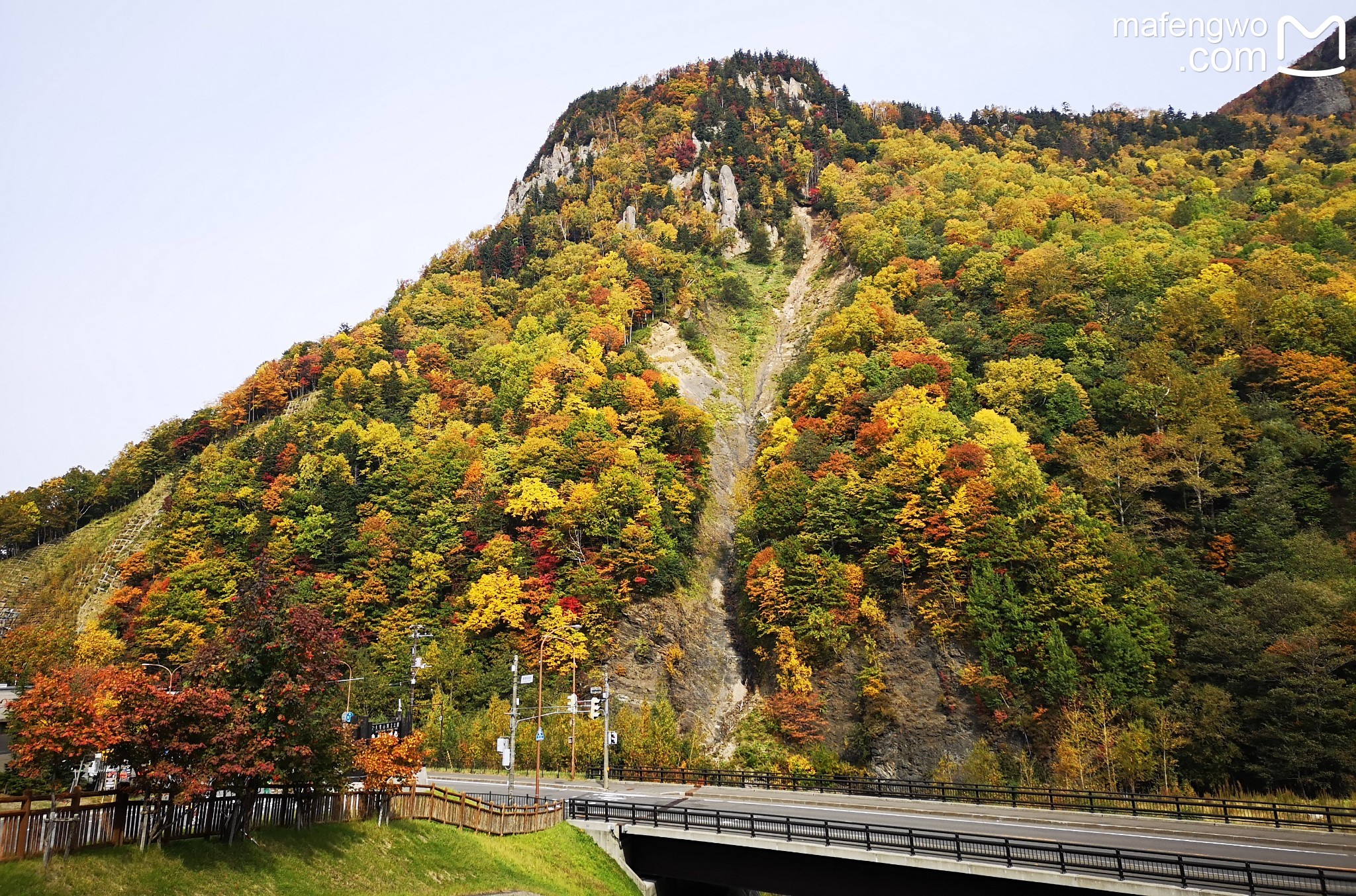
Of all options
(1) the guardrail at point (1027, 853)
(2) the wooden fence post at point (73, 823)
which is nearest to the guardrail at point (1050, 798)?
(1) the guardrail at point (1027, 853)

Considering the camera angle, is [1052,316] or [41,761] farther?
[1052,316]

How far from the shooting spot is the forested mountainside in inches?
2037

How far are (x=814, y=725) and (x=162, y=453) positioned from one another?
101 meters

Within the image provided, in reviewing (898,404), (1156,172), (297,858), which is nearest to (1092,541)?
(898,404)

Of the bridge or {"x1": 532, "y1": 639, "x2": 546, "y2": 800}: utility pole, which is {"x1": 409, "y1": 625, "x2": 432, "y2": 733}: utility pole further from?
the bridge

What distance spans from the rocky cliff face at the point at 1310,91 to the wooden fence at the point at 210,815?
691 ft

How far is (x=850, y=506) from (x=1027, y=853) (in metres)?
45.0

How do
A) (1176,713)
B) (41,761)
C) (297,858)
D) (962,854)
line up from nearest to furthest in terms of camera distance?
(41,761), (297,858), (962,854), (1176,713)

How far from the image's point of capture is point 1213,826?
3116 centimetres

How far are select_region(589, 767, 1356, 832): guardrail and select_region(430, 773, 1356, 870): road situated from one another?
54 centimetres

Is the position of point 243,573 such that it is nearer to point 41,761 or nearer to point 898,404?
point 898,404

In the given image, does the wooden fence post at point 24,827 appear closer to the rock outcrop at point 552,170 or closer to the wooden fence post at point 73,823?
the wooden fence post at point 73,823

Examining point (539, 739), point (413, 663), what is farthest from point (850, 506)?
point (413, 663)

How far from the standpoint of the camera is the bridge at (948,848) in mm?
22875
